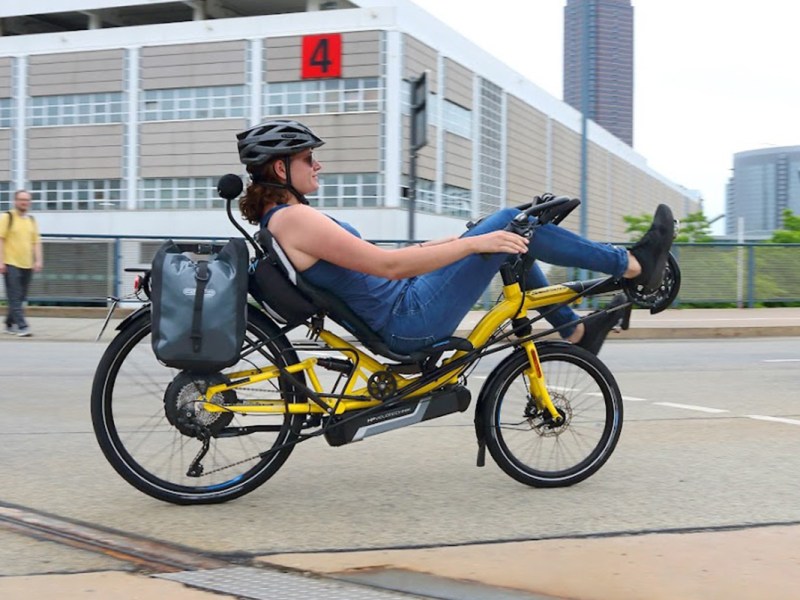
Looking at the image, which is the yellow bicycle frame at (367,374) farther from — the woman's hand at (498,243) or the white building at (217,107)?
the white building at (217,107)

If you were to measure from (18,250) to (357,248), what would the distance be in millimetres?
9451

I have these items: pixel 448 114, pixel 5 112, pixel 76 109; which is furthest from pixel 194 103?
pixel 448 114

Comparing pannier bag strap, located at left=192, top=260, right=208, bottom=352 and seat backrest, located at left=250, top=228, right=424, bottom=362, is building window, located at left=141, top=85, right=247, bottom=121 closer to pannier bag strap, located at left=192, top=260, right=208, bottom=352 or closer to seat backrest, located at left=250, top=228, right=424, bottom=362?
seat backrest, located at left=250, top=228, right=424, bottom=362

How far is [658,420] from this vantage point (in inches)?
239

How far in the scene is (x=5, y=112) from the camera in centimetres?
5653

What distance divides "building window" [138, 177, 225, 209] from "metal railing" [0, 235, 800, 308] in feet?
119

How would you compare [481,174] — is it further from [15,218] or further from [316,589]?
[316,589]

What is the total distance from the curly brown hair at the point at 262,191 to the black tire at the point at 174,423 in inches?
17.5

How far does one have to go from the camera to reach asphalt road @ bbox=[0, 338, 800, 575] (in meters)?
3.51

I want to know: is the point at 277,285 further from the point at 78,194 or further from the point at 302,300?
the point at 78,194

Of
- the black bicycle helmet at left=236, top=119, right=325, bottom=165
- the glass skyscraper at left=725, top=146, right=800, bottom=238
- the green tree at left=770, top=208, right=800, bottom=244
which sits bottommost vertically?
the black bicycle helmet at left=236, top=119, right=325, bottom=165

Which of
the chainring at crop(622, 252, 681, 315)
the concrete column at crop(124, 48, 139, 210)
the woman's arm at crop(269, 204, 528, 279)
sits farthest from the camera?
the concrete column at crop(124, 48, 139, 210)

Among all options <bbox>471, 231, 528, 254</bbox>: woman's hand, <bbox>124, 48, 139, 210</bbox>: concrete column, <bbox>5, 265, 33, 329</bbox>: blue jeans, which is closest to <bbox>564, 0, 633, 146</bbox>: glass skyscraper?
<bbox>5, 265, 33, 329</bbox>: blue jeans

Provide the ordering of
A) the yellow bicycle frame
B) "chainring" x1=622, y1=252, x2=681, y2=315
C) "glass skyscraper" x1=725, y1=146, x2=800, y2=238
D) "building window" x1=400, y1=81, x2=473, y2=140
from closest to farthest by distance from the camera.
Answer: the yellow bicycle frame
"chainring" x1=622, y1=252, x2=681, y2=315
"glass skyscraper" x1=725, y1=146, x2=800, y2=238
"building window" x1=400, y1=81, x2=473, y2=140
